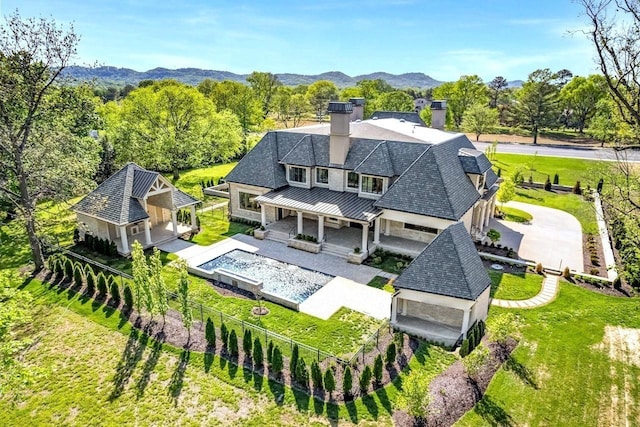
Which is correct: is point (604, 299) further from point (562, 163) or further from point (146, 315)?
point (562, 163)

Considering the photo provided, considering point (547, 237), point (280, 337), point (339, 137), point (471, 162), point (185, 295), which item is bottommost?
point (280, 337)

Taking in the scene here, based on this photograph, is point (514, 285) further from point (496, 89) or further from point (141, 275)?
point (496, 89)

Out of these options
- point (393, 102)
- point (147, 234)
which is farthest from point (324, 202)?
point (393, 102)

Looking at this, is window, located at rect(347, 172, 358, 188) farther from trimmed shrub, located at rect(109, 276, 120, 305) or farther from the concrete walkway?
trimmed shrub, located at rect(109, 276, 120, 305)

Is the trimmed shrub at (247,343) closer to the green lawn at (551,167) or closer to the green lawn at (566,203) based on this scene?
the green lawn at (566,203)

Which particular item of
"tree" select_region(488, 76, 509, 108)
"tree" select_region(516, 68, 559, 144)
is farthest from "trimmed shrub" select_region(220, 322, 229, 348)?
"tree" select_region(488, 76, 509, 108)

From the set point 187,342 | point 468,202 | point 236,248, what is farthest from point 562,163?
point 187,342

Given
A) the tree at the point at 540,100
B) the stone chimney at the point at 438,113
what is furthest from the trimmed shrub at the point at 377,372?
the tree at the point at 540,100

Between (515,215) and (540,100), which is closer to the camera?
(515,215)
